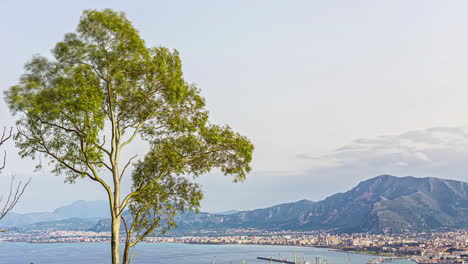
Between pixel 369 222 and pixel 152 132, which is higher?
pixel 152 132

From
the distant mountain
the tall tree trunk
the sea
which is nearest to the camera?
the tall tree trunk

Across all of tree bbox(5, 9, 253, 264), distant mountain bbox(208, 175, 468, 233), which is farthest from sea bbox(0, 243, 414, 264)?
tree bbox(5, 9, 253, 264)

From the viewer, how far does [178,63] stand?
323 inches

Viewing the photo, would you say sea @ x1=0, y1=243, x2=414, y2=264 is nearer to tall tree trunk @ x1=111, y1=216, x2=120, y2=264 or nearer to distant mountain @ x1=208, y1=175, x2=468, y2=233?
distant mountain @ x1=208, y1=175, x2=468, y2=233

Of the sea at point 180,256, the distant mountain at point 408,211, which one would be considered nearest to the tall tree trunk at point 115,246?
the sea at point 180,256

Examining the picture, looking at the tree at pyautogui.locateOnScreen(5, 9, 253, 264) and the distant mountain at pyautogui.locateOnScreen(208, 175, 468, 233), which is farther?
the distant mountain at pyautogui.locateOnScreen(208, 175, 468, 233)

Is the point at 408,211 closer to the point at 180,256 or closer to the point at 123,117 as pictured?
the point at 180,256

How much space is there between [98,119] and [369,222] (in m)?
169

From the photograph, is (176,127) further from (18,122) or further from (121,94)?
(18,122)

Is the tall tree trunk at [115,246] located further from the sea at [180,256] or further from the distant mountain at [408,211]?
the distant mountain at [408,211]

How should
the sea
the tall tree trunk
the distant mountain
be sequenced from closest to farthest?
the tall tree trunk < the sea < the distant mountain

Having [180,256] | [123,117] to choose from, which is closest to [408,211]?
[180,256]

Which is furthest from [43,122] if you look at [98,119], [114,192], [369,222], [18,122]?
[369,222]

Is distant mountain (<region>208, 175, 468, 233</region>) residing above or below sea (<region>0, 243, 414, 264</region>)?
above
